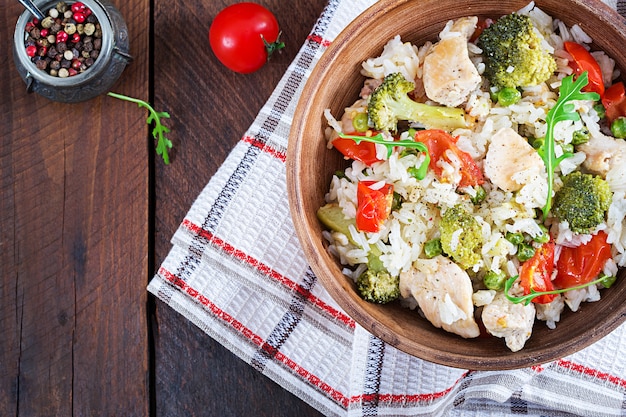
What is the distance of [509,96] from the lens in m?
2.75

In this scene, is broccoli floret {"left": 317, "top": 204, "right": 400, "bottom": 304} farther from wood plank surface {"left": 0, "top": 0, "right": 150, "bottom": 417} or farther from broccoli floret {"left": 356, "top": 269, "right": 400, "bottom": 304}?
wood plank surface {"left": 0, "top": 0, "right": 150, "bottom": 417}

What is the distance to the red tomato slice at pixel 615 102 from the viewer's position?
2838 millimetres

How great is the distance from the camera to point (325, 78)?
282cm

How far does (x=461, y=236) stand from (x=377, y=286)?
42 centimetres

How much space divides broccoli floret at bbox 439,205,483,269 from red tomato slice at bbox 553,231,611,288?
0.40 meters

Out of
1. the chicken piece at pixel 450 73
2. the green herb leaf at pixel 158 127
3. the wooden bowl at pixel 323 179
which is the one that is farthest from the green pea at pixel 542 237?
the green herb leaf at pixel 158 127

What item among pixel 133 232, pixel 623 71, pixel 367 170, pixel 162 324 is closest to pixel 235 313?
pixel 162 324

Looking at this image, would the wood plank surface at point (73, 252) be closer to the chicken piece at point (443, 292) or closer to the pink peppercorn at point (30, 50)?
the pink peppercorn at point (30, 50)

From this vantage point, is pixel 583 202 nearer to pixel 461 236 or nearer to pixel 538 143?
pixel 538 143

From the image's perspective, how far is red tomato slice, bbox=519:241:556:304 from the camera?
8.84 ft

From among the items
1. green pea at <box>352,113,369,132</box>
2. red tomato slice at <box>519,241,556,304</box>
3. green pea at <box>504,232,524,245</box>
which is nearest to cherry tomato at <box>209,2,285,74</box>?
green pea at <box>352,113,369,132</box>

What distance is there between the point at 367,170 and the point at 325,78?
0.44m

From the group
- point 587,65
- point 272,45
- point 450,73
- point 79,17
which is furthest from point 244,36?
→ point 587,65

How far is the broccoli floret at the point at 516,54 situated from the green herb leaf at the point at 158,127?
1.71 meters
